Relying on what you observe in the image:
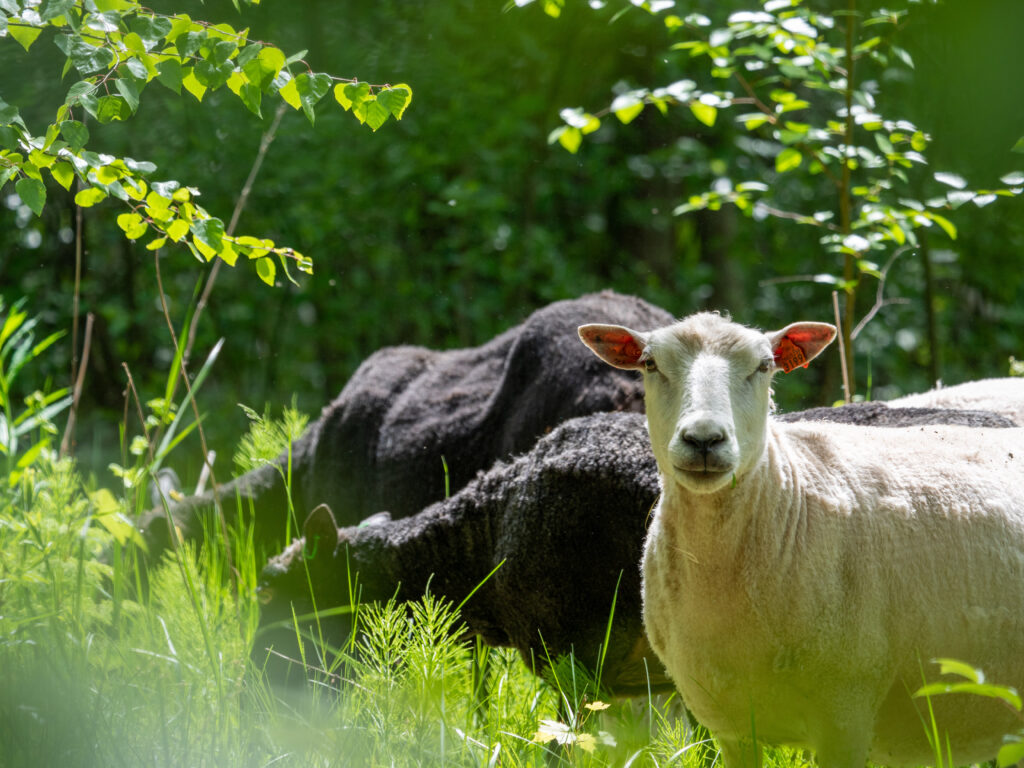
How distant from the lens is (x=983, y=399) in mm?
3924

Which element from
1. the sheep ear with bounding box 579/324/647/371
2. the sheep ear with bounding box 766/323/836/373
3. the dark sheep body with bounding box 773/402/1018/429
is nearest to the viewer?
the sheep ear with bounding box 766/323/836/373

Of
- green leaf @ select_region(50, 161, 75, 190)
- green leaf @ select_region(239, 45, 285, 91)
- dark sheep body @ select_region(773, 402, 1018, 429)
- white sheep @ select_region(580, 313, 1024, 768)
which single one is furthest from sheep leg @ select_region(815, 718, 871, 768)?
green leaf @ select_region(50, 161, 75, 190)

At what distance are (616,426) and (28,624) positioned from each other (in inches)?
81.2

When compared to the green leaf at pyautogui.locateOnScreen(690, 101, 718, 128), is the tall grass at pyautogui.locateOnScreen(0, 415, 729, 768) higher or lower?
lower

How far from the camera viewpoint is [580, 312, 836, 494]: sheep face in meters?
2.36

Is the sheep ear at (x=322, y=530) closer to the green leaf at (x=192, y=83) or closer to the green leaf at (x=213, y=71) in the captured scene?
the green leaf at (x=192, y=83)

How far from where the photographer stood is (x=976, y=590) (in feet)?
8.04

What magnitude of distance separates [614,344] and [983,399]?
1927 millimetres

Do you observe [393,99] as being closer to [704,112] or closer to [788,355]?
[788,355]

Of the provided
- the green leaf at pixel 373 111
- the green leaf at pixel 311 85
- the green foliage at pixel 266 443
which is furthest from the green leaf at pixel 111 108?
Result: the green foliage at pixel 266 443

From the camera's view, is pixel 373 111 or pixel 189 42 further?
pixel 373 111

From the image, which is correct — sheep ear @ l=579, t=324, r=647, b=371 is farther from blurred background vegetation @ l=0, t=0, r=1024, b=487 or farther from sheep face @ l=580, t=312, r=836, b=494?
blurred background vegetation @ l=0, t=0, r=1024, b=487

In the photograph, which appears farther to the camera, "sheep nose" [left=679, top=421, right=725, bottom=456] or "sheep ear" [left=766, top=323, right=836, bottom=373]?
"sheep ear" [left=766, top=323, right=836, bottom=373]

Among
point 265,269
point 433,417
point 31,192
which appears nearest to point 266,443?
point 433,417
